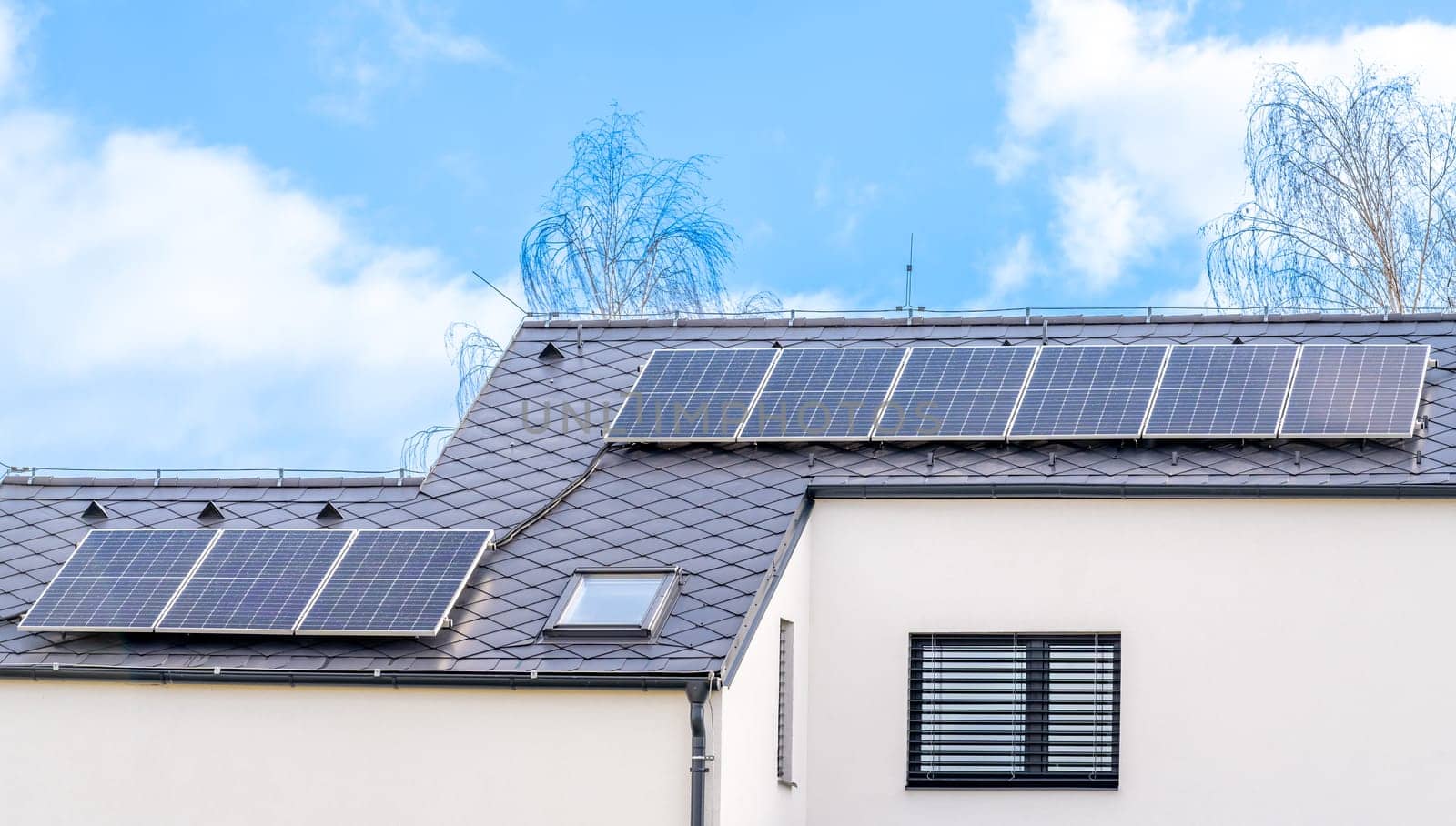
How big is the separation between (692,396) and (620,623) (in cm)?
458

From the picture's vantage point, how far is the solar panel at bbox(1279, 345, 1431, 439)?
18.2m

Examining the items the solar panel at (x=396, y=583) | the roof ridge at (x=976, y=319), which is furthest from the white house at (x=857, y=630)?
the roof ridge at (x=976, y=319)

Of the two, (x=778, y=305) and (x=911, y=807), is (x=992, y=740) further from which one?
(x=778, y=305)

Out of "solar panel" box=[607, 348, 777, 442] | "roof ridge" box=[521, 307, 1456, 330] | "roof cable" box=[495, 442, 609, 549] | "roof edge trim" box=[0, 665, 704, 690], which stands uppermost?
"roof ridge" box=[521, 307, 1456, 330]

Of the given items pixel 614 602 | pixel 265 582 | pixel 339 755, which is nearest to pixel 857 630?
pixel 614 602

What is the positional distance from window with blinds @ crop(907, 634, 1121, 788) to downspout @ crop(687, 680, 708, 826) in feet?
Answer: 10.7

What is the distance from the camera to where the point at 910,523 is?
1812 cm

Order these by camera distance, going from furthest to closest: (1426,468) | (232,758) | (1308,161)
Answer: (1308,161) < (1426,468) < (232,758)

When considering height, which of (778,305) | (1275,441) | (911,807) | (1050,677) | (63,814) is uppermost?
(778,305)

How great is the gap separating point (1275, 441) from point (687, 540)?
6.12m

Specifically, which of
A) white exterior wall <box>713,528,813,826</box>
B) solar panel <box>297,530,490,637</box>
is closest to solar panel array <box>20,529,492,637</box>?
solar panel <box>297,530,490,637</box>

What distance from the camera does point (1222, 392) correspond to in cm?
1909

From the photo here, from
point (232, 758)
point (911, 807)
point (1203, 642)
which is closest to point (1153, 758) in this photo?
point (1203, 642)

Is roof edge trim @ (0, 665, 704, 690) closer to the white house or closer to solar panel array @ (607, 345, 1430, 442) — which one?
the white house
